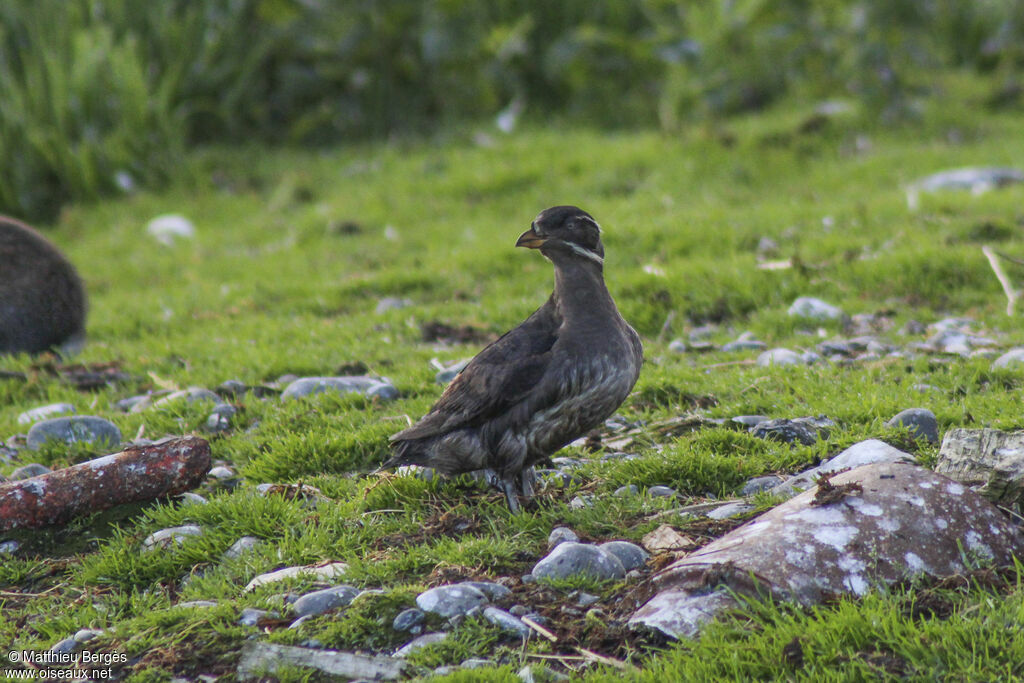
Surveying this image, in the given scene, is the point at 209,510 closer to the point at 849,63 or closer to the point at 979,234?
the point at 979,234

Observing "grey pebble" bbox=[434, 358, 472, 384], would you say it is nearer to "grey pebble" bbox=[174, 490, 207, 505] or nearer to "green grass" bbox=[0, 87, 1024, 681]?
"green grass" bbox=[0, 87, 1024, 681]

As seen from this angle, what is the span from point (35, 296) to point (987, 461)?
22.9 feet

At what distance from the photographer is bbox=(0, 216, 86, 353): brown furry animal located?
8.51 m

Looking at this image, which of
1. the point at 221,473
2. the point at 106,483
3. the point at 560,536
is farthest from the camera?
the point at 221,473

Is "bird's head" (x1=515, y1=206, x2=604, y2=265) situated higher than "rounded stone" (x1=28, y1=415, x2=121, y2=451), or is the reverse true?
"bird's head" (x1=515, y1=206, x2=604, y2=265)

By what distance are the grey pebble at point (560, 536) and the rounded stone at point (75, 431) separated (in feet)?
9.44

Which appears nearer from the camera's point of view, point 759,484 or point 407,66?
point 759,484

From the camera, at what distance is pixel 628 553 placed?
446 cm

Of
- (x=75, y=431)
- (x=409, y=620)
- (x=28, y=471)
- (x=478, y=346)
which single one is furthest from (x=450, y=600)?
(x=478, y=346)

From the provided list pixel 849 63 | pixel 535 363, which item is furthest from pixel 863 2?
pixel 535 363

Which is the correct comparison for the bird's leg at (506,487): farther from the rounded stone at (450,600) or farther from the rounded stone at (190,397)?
the rounded stone at (190,397)

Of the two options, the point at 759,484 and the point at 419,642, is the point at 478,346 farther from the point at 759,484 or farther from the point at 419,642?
the point at 419,642

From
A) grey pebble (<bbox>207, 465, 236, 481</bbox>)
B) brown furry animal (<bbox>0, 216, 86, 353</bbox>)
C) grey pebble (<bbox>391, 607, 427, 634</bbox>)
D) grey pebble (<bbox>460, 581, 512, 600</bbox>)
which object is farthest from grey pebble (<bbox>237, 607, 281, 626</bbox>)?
brown furry animal (<bbox>0, 216, 86, 353</bbox>)

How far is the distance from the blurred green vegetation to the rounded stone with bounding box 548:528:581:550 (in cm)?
931
